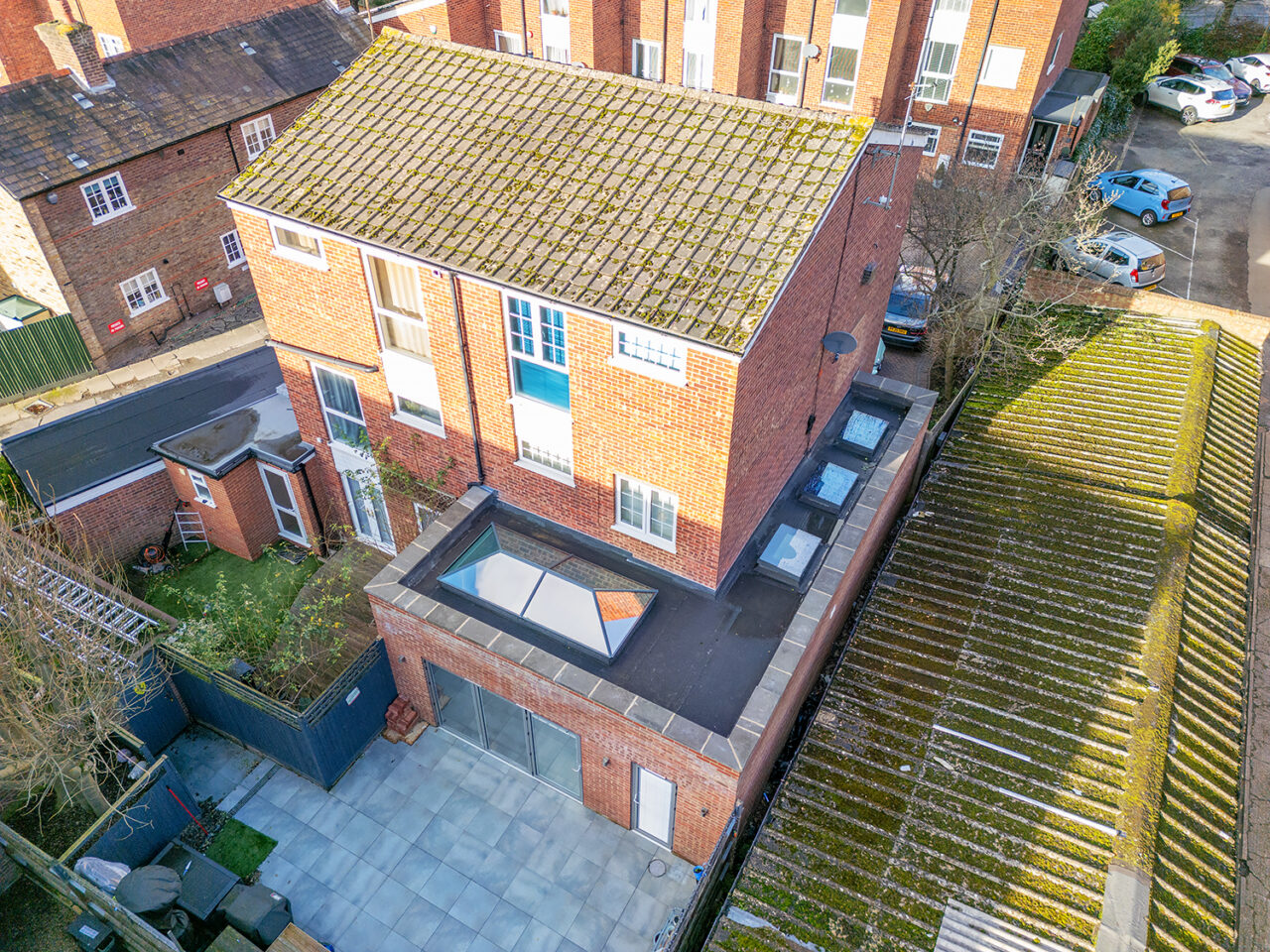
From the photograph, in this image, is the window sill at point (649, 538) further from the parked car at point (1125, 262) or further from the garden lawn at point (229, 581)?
the parked car at point (1125, 262)

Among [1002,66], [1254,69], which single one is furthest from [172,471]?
[1254,69]

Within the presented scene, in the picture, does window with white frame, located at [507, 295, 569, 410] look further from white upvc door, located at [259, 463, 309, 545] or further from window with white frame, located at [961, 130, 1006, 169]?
window with white frame, located at [961, 130, 1006, 169]

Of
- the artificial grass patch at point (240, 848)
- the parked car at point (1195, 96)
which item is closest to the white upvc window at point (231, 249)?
the artificial grass patch at point (240, 848)

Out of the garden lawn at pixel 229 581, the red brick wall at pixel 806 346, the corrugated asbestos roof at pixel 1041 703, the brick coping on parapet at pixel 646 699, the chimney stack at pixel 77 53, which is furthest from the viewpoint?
the chimney stack at pixel 77 53

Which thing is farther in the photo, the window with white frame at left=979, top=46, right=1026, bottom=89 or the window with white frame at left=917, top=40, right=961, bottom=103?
the window with white frame at left=917, top=40, right=961, bottom=103

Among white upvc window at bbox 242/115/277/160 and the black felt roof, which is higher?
white upvc window at bbox 242/115/277/160

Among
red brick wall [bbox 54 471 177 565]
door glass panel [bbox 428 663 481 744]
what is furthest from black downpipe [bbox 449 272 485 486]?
red brick wall [bbox 54 471 177 565]
